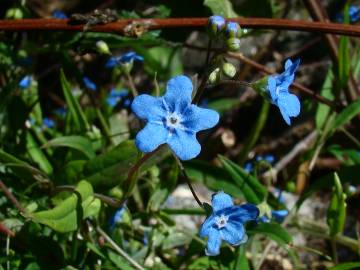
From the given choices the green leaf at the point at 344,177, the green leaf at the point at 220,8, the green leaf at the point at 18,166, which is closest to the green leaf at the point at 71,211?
the green leaf at the point at 18,166

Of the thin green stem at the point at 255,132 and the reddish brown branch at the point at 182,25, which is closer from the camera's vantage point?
the reddish brown branch at the point at 182,25

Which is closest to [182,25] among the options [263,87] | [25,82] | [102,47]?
[102,47]

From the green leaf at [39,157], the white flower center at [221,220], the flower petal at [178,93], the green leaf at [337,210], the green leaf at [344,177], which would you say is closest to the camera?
the flower petal at [178,93]

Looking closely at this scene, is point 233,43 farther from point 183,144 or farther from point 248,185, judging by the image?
Result: point 248,185

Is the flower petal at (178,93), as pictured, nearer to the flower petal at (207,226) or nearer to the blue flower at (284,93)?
the blue flower at (284,93)

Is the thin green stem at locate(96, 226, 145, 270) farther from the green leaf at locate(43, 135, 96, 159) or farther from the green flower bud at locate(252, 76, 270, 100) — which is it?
the green flower bud at locate(252, 76, 270, 100)

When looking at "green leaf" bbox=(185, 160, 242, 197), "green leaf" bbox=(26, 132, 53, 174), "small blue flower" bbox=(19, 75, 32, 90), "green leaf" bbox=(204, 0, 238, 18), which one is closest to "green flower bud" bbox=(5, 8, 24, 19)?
"small blue flower" bbox=(19, 75, 32, 90)

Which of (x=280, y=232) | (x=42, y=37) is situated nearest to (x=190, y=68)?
(x=42, y=37)
